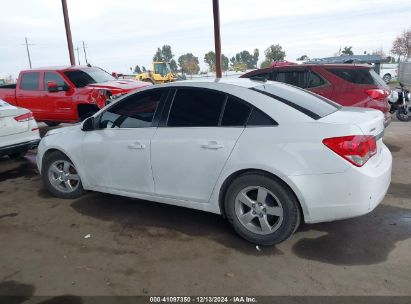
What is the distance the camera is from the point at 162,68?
119ft

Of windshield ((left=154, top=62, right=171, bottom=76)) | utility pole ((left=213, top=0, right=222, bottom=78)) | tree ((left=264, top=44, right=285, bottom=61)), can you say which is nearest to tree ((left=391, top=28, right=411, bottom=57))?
tree ((left=264, top=44, right=285, bottom=61))

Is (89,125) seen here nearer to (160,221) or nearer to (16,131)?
(160,221)

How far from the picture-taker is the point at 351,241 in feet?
12.2

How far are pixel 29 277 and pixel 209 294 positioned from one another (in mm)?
1611

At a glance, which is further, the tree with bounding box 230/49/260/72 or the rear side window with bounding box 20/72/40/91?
the tree with bounding box 230/49/260/72

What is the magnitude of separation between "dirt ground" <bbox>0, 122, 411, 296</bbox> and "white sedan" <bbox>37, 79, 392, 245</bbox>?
329 millimetres

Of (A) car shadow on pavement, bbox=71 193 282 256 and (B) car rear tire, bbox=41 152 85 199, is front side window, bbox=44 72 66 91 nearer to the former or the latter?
(B) car rear tire, bbox=41 152 85 199

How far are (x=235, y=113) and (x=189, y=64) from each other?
99.3 meters

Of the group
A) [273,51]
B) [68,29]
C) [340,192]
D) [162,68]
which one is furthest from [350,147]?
[273,51]

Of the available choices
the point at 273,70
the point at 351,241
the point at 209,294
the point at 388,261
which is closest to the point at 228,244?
the point at 209,294

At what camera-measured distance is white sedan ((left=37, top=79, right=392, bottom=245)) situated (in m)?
3.29

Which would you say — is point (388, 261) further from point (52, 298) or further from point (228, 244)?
point (52, 298)

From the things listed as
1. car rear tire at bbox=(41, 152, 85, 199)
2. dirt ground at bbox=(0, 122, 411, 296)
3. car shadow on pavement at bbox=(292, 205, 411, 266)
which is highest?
car rear tire at bbox=(41, 152, 85, 199)

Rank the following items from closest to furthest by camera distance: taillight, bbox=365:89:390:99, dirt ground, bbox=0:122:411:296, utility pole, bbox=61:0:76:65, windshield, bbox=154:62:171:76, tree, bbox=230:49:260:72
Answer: dirt ground, bbox=0:122:411:296 → taillight, bbox=365:89:390:99 → utility pole, bbox=61:0:76:65 → windshield, bbox=154:62:171:76 → tree, bbox=230:49:260:72
